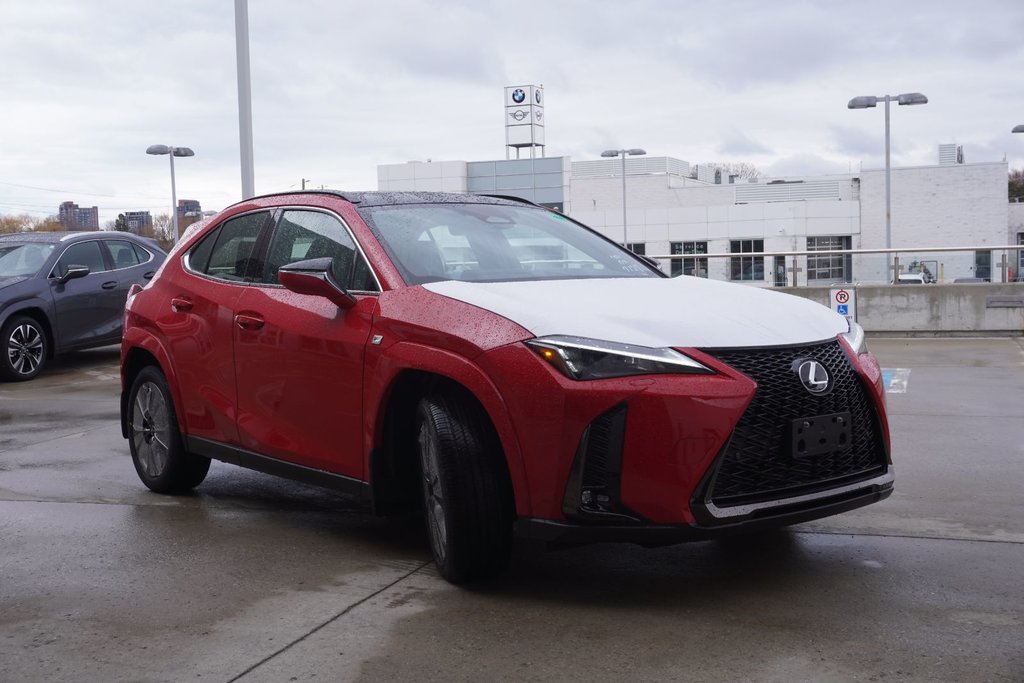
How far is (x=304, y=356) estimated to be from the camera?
5316mm

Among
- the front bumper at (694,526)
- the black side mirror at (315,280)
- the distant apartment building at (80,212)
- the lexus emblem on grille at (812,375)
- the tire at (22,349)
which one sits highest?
the distant apartment building at (80,212)

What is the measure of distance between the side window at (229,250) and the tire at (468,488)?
1.84m

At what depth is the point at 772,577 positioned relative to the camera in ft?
15.8

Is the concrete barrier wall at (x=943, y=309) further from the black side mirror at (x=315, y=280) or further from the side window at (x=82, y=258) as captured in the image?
the black side mirror at (x=315, y=280)

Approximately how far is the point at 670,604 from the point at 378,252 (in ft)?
6.29

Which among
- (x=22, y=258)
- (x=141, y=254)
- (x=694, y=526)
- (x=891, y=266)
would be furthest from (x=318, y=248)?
(x=891, y=266)

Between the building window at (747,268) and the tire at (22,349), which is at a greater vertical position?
the building window at (747,268)

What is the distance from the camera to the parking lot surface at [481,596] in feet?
12.7

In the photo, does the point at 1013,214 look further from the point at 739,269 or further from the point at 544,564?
the point at 544,564

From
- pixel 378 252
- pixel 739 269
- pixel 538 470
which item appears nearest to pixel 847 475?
pixel 538 470

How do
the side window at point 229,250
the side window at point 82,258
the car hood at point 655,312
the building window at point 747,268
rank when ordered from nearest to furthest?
the car hood at point 655,312 → the side window at point 229,250 → the side window at point 82,258 → the building window at point 747,268

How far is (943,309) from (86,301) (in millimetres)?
11518

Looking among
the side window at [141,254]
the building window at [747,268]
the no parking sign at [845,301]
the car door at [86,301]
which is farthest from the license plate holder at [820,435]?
the building window at [747,268]

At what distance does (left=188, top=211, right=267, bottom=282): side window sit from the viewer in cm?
607
